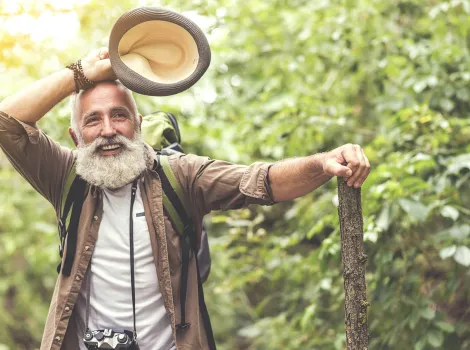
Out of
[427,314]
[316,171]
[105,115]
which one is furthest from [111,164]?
[427,314]

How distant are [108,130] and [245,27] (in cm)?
323

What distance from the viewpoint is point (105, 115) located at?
279 centimetres

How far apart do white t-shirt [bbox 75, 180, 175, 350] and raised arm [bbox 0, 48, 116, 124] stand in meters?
0.58

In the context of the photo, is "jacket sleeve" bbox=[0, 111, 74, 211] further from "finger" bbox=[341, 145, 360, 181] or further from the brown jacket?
"finger" bbox=[341, 145, 360, 181]

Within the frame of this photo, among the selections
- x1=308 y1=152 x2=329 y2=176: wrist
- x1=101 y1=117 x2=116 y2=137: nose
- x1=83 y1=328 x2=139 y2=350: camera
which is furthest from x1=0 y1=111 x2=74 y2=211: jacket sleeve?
x1=308 y1=152 x2=329 y2=176: wrist

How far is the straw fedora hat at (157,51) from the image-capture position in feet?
8.73

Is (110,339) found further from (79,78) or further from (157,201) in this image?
(79,78)

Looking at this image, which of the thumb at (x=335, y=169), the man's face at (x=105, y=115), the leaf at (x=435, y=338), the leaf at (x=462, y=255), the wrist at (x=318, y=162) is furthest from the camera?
the leaf at (x=435, y=338)

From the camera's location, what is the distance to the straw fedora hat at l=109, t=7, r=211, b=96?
266 centimetres

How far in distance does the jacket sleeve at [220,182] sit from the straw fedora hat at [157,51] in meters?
0.34

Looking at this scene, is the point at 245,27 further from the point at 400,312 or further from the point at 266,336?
the point at 400,312

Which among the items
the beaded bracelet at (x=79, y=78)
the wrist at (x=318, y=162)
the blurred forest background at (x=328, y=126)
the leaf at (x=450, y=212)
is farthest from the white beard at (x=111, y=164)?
the leaf at (x=450, y=212)

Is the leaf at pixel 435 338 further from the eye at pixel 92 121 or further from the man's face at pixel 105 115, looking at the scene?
the eye at pixel 92 121

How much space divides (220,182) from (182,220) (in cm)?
25
